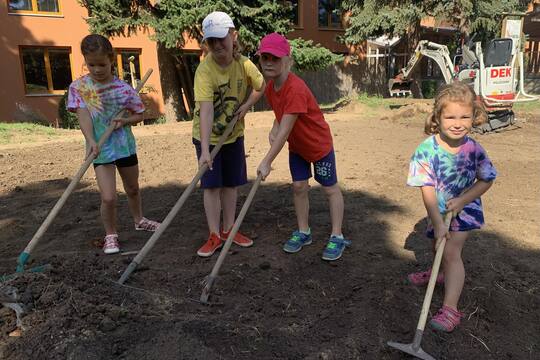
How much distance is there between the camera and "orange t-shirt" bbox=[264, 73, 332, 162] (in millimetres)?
3420

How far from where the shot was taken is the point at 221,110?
376cm

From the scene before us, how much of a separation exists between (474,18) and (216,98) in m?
17.2

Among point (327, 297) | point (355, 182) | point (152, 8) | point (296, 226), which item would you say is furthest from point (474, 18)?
point (327, 297)

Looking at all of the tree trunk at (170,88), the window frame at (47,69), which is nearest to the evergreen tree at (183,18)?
the tree trunk at (170,88)

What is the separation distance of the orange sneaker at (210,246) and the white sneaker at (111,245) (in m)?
0.70

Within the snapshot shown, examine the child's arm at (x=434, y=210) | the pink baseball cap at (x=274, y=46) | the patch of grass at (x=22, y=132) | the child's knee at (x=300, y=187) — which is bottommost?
the patch of grass at (x=22, y=132)

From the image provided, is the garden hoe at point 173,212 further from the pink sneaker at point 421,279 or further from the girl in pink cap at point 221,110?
the pink sneaker at point 421,279

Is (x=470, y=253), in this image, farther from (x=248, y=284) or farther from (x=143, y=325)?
(x=143, y=325)

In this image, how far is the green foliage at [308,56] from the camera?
13898 millimetres

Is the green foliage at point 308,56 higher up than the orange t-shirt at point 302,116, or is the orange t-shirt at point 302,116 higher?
the green foliage at point 308,56

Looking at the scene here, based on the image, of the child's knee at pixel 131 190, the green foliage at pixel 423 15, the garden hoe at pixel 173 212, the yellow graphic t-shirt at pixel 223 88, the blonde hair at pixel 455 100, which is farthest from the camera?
the green foliage at pixel 423 15

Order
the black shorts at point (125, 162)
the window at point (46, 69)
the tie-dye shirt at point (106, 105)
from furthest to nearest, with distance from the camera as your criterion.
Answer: the window at point (46, 69)
the black shorts at point (125, 162)
the tie-dye shirt at point (106, 105)

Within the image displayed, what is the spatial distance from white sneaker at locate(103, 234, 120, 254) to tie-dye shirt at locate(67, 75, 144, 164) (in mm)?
658

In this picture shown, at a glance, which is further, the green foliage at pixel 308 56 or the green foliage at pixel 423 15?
the green foliage at pixel 423 15
